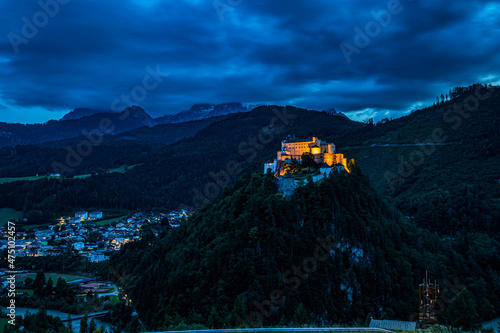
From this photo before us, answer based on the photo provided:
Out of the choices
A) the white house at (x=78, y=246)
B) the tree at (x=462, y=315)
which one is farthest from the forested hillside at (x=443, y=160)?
the white house at (x=78, y=246)

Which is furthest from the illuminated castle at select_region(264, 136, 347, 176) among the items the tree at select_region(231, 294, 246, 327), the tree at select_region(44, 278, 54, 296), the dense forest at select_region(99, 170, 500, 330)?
the tree at select_region(44, 278, 54, 296)

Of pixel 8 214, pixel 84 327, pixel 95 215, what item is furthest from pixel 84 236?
pixel 84 327

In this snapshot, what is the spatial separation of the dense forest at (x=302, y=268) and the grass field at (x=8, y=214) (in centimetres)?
9580

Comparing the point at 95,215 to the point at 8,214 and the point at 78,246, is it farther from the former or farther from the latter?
the point at 78,246

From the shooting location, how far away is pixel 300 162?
61.7 meters

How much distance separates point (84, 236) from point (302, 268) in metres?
81.3

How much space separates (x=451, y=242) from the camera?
239 feet

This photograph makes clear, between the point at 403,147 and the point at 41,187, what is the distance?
474ft

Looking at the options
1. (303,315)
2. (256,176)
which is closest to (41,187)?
(256,176)

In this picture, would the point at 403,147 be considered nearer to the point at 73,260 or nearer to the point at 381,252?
the point at 381,252

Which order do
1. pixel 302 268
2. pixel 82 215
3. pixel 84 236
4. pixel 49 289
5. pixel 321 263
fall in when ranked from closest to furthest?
pixel 302 268 → pixel 321 263 → pixel 49 289 → pixel 84 236 → pixel 82 215

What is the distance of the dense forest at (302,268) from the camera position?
40.1 metres

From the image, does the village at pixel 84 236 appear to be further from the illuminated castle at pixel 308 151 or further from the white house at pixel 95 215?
the illuminated castle at pixel 308 151

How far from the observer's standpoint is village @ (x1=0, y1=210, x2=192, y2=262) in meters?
90.1
